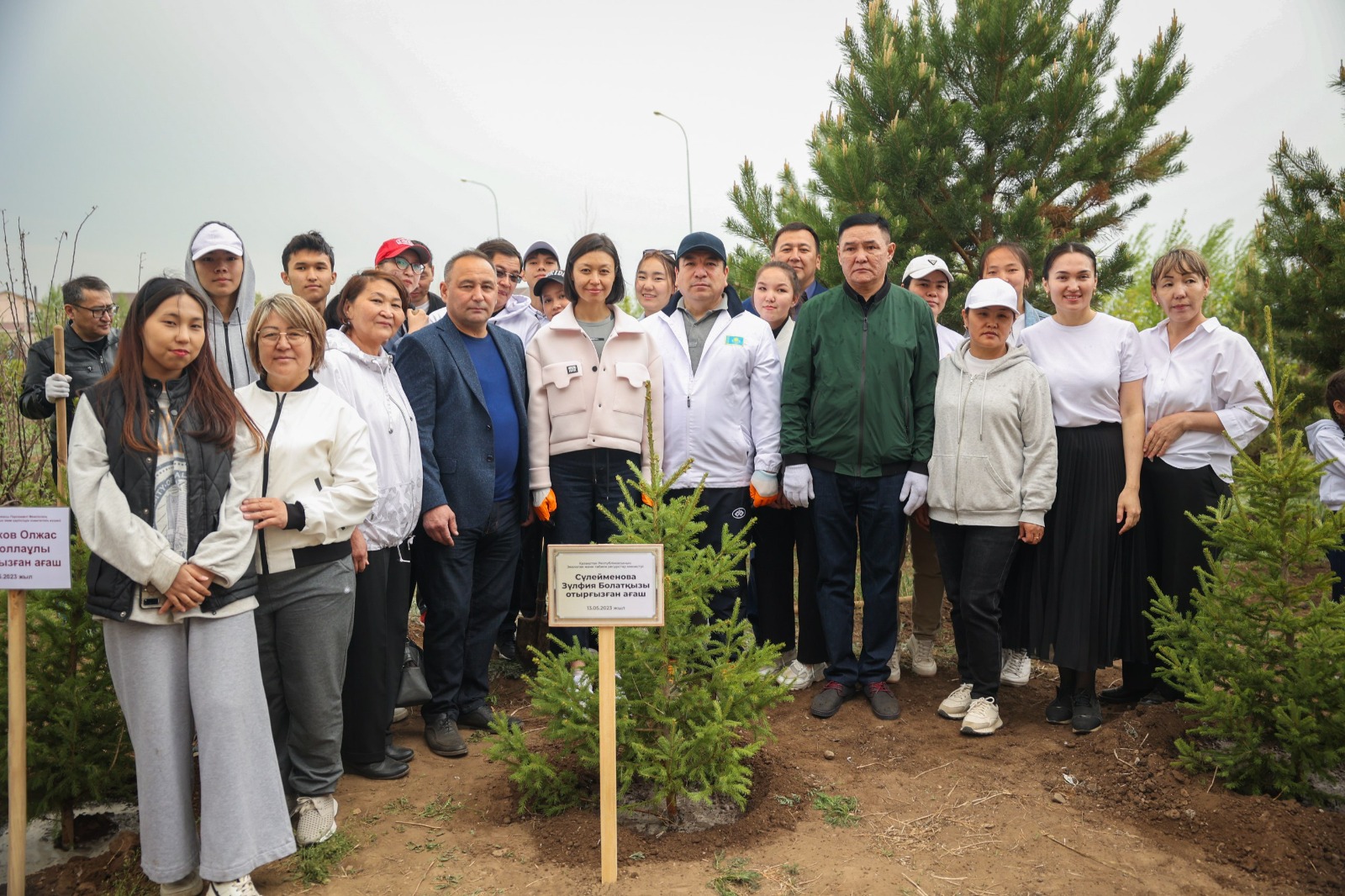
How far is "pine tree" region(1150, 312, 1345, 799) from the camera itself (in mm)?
3779

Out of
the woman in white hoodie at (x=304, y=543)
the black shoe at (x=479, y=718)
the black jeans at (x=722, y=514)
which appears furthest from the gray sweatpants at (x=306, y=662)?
the black jeans at (x=722, y=514)

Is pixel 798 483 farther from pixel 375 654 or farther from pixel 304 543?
pixel 304 543

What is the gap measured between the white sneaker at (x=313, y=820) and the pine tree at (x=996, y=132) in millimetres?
6209

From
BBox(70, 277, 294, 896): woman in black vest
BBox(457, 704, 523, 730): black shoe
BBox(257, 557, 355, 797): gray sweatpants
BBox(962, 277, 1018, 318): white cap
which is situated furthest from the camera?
BBox(457, 704, 523, 730): black shoe

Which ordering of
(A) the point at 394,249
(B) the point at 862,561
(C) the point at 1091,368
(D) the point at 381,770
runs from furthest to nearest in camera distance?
(A) the point at 394,249
(B) the point at 862,561
(C) the point at 1091,368
(D) the point at 381,770

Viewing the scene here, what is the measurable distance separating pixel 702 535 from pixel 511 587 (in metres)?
1.12

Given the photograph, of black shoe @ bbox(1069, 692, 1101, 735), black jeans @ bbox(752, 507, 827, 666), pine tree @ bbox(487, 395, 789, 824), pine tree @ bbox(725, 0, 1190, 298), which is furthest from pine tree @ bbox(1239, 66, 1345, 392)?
pine tree @ bbox(487, 395, 789, 824)

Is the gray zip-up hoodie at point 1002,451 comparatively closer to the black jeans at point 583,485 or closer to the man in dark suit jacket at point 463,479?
the black jeans at point 583,485

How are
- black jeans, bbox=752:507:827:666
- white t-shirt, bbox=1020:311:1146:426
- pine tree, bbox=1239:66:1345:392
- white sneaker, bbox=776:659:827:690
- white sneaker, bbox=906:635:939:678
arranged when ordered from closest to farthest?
white t-shirt, bbox=1020:311:1146:426 < black jeans, bbox=752:507:827:666 < white sneaker, bbox=776:659:827:690 < white sneaker, bbox=906:635:939:678 < pine tree, bbox=1239:66:1345:392

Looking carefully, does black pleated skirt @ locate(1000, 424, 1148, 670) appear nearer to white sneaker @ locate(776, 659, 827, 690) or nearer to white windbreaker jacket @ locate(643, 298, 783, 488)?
white sneaker @ locate(776, 659, 827, 690)

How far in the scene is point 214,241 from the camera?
3.96 m

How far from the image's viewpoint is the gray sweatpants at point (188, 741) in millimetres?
3168

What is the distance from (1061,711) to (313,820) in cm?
377

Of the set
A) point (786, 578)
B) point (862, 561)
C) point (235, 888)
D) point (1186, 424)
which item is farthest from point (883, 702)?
point (235, 888)
